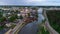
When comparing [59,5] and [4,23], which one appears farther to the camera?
[59,5]

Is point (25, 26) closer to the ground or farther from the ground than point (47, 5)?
closer to the ground

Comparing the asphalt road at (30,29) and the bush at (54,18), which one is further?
the bush at (54,18)

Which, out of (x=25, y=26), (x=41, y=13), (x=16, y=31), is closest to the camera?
(x=16, y=31)

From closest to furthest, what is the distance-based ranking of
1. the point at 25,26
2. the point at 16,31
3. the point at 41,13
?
1. the point at 16,31
2. the point at 25,26
3. the point at 41,13

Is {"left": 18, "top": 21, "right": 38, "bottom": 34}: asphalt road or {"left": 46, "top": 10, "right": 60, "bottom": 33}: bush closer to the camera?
{"left": 18, "top": 21, "right": 38, "bottom": 34}: asphalt road

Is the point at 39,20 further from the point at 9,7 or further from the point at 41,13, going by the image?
the point at 9,7

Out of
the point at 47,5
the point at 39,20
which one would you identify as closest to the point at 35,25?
the point at 39,20

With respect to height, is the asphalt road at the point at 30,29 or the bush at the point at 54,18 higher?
the asphalt road at the point at 30,29

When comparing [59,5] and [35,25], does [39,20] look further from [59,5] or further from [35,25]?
[59,5]

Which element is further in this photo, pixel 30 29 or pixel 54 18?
pixel 54 18

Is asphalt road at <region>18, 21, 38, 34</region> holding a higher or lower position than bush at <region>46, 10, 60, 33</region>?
higher
